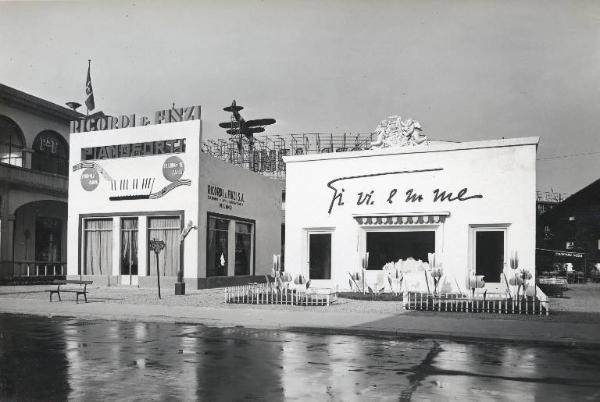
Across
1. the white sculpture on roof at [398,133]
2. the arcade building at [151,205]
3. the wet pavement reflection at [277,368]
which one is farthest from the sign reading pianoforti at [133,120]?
the wet pavement reflection at [277,368]

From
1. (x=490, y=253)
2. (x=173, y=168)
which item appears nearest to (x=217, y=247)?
(x=173, y=168)

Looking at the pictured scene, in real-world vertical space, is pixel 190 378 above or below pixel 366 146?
below

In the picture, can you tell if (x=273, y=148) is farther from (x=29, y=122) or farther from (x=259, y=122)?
(x=29, y=122)

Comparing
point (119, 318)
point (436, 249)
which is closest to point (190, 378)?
point (119, 318)

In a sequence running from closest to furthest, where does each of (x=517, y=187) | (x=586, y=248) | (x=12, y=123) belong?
Result: (x=517, y=187) → (x=12, y=123) → (x=586, y=248)

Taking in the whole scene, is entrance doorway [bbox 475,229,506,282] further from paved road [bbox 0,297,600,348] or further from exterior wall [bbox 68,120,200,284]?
exterior wall [bbox 68,120,200,284]

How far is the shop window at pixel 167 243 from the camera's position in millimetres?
26203

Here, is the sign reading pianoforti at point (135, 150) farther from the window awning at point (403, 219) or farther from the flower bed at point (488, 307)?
the flower bed at point (488, 307)

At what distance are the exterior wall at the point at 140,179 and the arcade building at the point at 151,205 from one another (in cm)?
5

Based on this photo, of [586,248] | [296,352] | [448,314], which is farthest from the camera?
[586,248]

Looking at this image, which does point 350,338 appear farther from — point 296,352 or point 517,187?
point 517,187

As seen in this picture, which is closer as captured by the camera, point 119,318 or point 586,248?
point 119,318

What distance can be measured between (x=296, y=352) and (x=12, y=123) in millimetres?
25535

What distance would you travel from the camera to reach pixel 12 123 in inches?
1188
